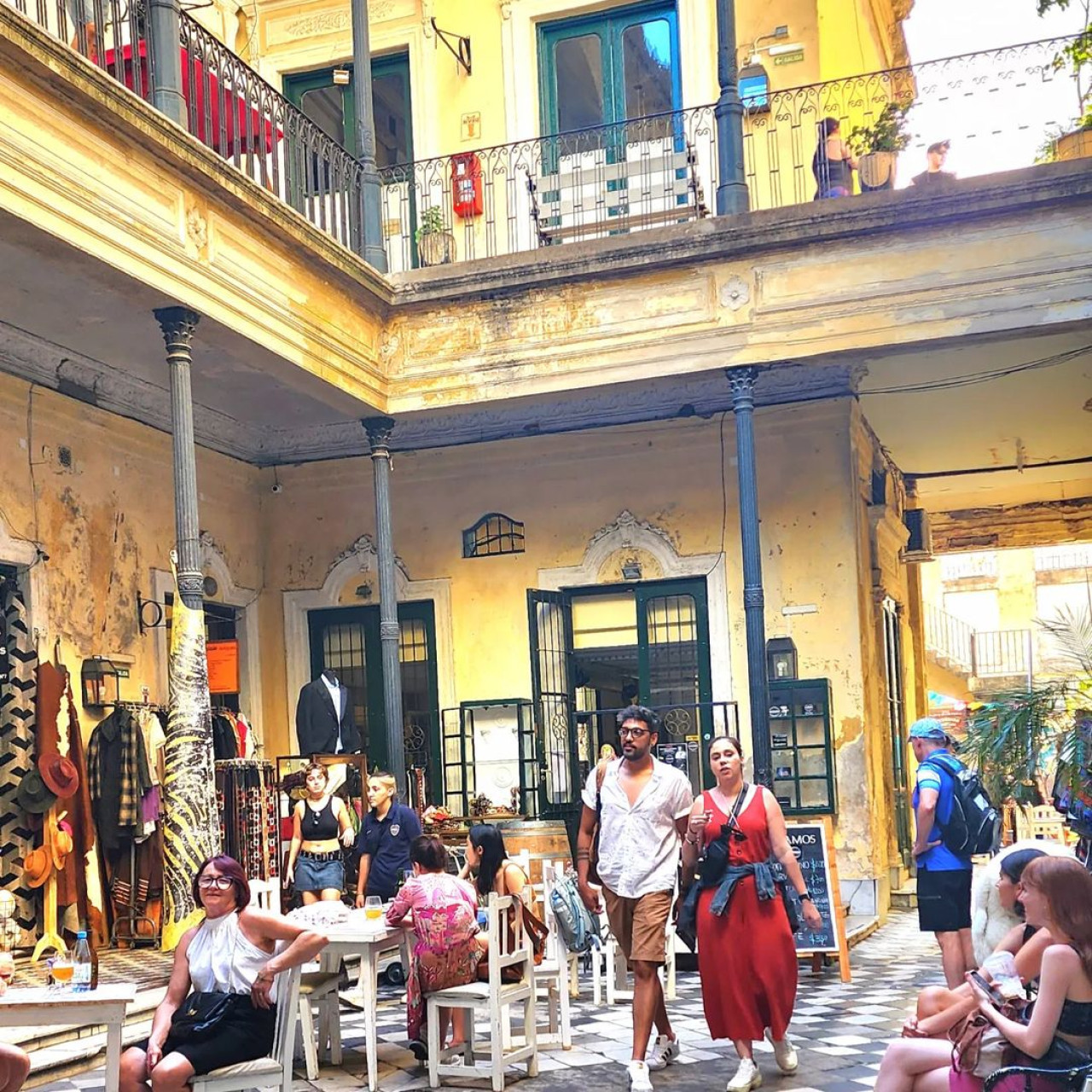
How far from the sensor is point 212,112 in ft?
31.3

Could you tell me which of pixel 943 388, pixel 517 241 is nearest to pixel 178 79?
pixel 517 241

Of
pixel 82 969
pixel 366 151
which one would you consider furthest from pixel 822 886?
pixel 366 151

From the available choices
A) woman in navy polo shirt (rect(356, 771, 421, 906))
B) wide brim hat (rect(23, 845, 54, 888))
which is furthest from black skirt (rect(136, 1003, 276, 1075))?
wide brim hat (rect(23, 845, 54, 888))

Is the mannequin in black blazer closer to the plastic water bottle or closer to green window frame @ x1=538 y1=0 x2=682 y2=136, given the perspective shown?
green window frame @ x1=538 y1=0 x2=682 y2=136

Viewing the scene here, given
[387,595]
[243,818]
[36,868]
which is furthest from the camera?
[387,595]

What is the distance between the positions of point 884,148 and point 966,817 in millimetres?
5554

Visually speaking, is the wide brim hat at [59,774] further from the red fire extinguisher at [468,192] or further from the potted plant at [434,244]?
the red fire extinguisher at [468,192]

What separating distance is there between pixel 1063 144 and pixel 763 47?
9.74ft

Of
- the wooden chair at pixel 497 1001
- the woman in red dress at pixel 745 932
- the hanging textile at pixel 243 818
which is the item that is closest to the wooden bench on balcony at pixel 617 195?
the hanging textile at pixel 243 818

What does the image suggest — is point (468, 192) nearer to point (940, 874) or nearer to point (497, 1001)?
point (940, 874)

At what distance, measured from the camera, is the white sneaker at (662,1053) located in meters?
6.12

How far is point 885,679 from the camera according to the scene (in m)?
13.2

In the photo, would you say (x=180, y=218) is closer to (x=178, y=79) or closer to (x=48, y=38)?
(x=178, y=79)

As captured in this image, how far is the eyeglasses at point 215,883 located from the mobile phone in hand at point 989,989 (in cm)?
242
